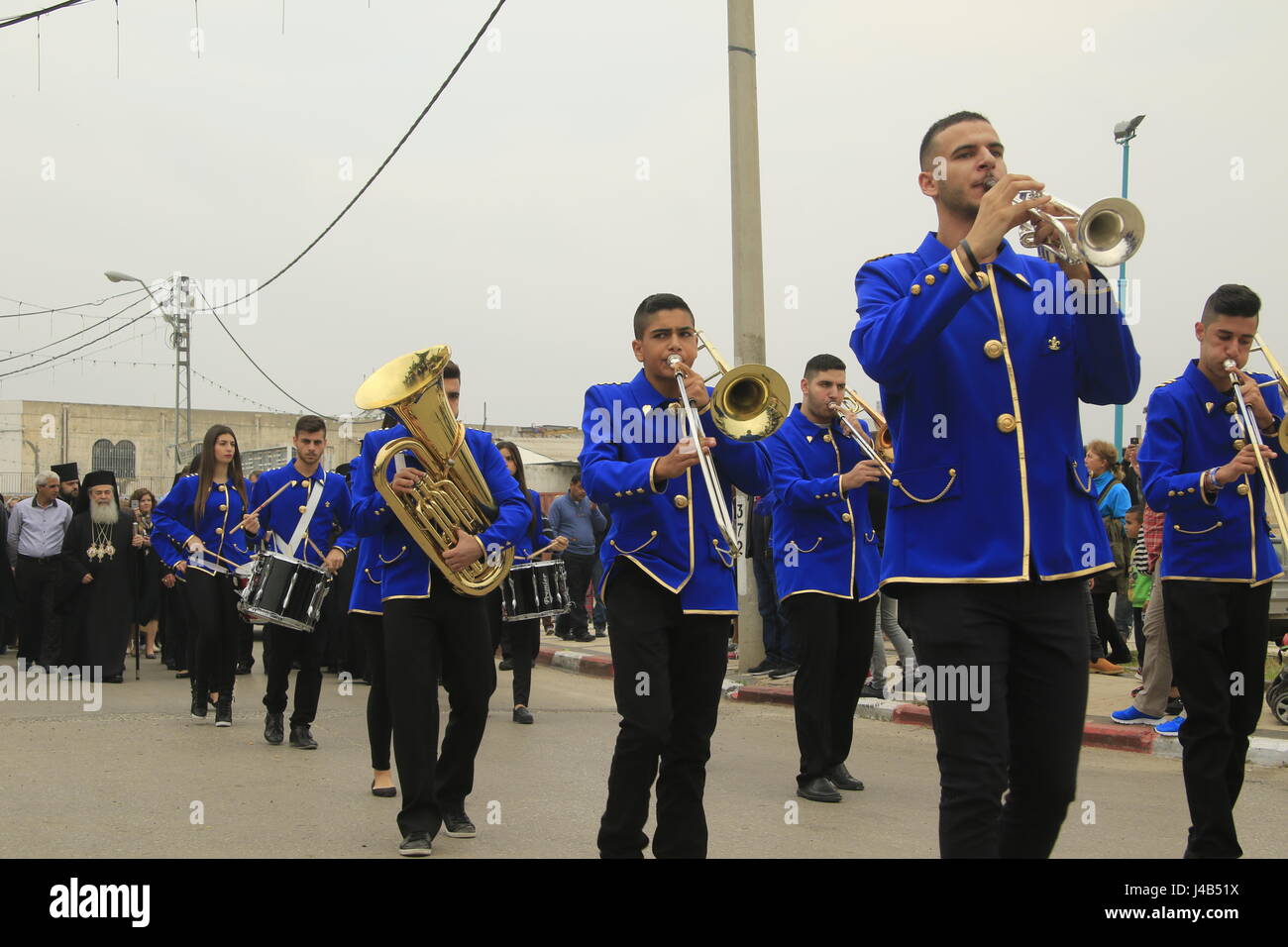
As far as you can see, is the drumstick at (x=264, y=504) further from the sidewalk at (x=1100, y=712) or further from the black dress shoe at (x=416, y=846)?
the black dress shoe at (x=416, y=846)

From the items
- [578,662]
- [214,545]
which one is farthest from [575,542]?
[214,545]

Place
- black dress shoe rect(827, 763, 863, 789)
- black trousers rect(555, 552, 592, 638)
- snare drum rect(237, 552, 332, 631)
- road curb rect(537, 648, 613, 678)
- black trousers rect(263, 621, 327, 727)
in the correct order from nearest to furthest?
black dress shoe rect(827, 763, 863, 789) → snare drum rect(237, 552, 332, 631) → black trousers rect(263, 621, 327, 727) → road curb rect(537, 648, 613, 678) → black trousers rect(555, 552, 592, 638)

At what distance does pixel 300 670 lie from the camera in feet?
31.2

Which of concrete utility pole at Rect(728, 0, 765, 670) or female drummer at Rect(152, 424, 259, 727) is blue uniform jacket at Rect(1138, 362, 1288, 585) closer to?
female drummer at Rect(152, 424, 259, 727)

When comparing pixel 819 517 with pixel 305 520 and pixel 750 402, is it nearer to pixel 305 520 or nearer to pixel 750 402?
pixel 750 402

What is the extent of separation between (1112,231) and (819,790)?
14.7 ft

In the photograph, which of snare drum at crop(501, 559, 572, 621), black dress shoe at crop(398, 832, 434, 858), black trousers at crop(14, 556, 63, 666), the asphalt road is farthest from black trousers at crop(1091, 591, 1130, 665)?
black trousers at crop(14, 556, 63, 666)

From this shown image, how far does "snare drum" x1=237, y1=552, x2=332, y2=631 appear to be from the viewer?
355 inches

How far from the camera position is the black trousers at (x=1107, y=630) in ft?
41.0

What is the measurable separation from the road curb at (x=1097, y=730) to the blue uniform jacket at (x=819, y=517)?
3.28 ft

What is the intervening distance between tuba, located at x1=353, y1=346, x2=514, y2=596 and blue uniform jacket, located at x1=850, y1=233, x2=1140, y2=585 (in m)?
2.71

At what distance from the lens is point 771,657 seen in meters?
13.0
